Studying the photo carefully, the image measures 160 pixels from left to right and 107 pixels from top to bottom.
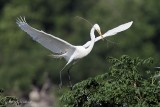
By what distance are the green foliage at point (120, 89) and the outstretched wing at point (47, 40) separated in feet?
9.05

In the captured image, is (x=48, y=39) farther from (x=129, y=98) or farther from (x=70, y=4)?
(x=70, y=4)

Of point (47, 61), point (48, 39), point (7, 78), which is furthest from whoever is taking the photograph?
point (47, 61)

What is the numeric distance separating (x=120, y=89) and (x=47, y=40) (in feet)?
12.6

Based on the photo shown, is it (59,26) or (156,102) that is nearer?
(156,102)

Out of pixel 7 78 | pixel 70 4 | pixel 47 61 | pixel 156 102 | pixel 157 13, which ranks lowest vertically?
pixel 156 102

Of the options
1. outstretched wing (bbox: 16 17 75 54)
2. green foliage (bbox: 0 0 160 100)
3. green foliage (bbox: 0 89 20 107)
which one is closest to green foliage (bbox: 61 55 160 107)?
green foliage (bbox: 0 89 20 107)

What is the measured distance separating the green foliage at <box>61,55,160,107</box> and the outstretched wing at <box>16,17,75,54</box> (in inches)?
109

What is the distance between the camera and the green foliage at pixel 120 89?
11977mm

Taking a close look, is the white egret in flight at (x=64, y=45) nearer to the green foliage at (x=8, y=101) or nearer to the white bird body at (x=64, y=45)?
the white bird body at (x=64, y=45)

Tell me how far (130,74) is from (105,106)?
19.5 inches

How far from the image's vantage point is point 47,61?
47.9m

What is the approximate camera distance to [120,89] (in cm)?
1199

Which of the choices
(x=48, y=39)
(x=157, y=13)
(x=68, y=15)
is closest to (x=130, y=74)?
(x=48, y=39)

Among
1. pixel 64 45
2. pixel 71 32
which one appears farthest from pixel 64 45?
pixel 71 32
